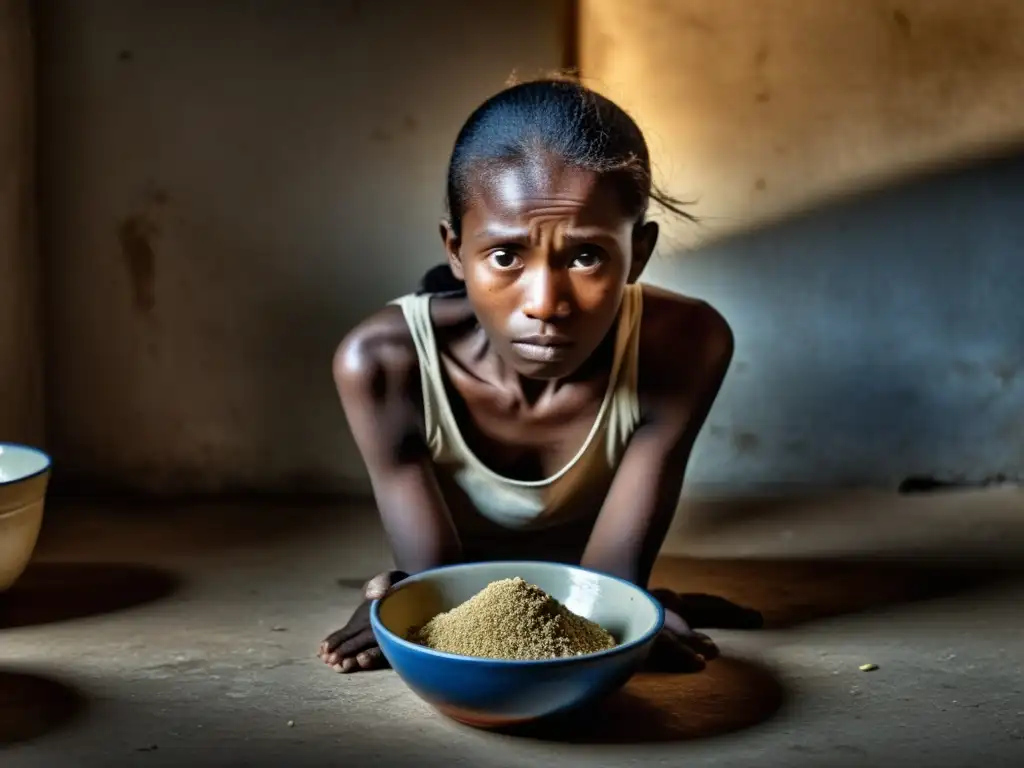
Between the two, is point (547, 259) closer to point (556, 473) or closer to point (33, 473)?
point (556, 473)

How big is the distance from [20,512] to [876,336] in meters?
1.89

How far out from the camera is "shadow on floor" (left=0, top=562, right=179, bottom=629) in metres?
2.10

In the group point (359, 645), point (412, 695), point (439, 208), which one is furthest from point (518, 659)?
Result: point (439, 208)

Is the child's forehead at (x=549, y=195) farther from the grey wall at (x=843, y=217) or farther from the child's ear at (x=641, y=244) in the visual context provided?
the grey wall at (x=843, y=217)

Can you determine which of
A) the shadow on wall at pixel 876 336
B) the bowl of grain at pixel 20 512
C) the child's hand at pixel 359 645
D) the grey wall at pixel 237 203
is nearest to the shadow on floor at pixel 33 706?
the bowl of grain at pixel 20 512

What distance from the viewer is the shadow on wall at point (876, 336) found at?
9.35ft

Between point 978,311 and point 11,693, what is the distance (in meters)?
2.20

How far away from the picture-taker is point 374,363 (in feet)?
6.58

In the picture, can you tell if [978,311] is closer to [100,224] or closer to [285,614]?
[285,614]

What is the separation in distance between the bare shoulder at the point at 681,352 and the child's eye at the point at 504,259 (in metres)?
0.34

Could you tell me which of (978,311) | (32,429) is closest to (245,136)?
(32,429)

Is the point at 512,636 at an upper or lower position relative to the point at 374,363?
lower

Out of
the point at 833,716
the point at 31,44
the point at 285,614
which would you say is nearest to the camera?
the point at 833,716

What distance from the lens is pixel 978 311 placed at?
2896 millimetres
